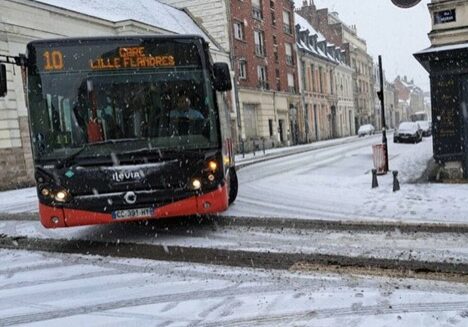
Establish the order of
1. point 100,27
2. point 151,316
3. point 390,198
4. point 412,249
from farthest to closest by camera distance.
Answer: point 100,27, point 390,198, point 412,249, point 151,316

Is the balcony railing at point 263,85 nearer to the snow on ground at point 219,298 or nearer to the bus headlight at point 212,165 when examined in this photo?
the bus headlight at point 212,165

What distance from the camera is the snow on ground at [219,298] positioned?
3959 millimetres

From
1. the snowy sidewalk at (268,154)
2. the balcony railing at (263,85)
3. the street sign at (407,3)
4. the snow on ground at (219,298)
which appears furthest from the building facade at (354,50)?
the snow on ground at (219,298)

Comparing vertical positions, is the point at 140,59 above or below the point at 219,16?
below

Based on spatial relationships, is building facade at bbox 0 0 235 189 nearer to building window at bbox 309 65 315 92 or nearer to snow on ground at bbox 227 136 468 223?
snow on ground at bbox 227 136 468 223

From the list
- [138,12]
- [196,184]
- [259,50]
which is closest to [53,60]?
[196,184]

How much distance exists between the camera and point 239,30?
36.1 m

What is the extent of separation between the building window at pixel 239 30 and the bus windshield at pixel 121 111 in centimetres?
2945

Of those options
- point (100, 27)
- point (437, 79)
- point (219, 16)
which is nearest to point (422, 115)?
point (219, 16)

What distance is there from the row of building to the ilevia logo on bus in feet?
19.0

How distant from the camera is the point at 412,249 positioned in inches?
234

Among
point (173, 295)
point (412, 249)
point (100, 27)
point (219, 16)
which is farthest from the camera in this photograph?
point (219, 16)

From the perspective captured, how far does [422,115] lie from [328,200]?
7333 centimetres

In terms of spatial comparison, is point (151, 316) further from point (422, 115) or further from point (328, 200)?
point (422, 115)
